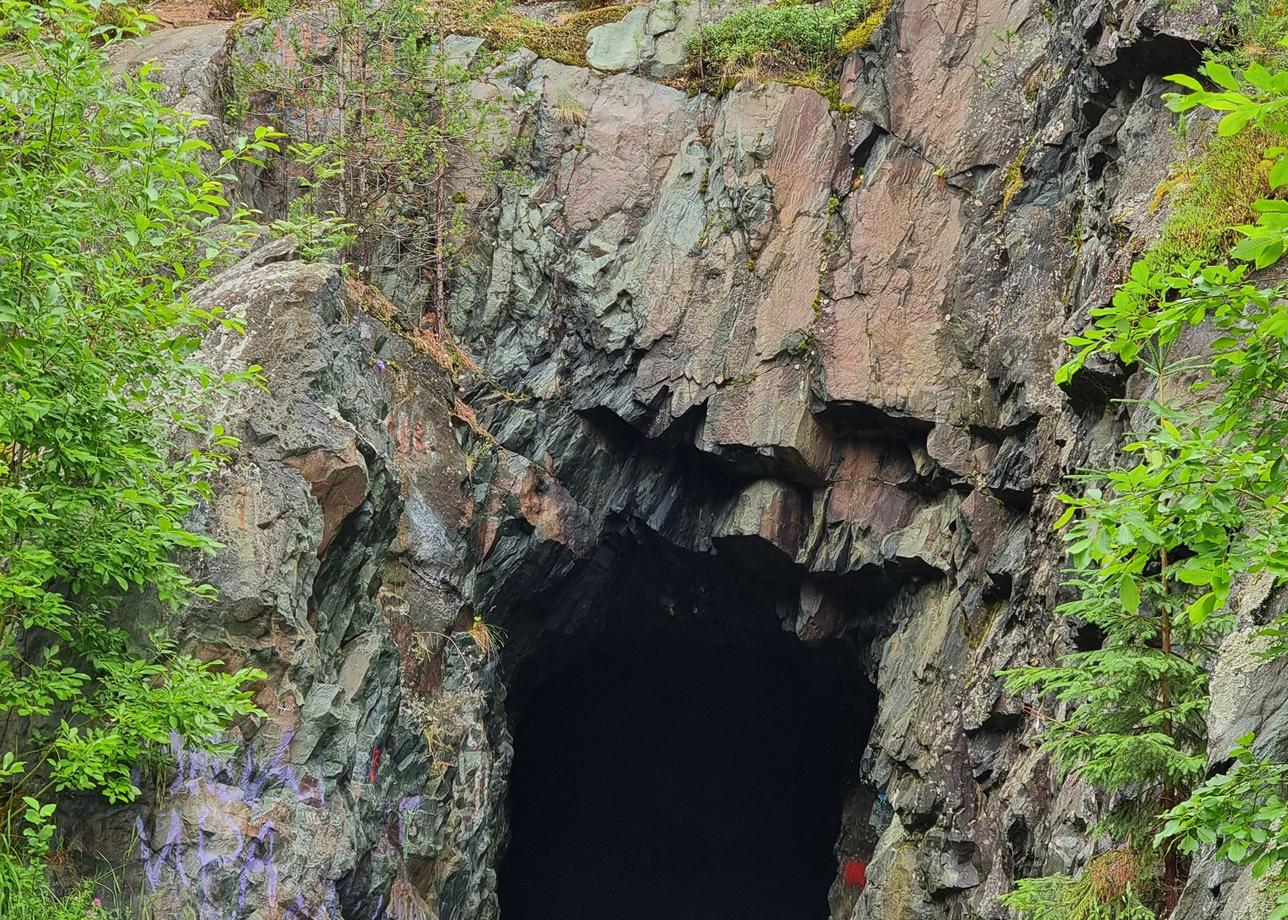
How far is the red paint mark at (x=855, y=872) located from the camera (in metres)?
16.9

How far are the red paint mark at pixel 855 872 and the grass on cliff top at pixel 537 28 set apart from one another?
12.4 metres

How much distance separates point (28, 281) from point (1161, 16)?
9.49m

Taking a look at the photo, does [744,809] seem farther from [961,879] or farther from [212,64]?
[212,64]

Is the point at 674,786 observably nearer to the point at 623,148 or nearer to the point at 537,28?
the point at 623,148

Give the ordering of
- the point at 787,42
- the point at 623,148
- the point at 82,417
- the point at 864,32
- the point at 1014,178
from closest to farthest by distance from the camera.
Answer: the point at 82,417 < the point at 1014,178 < the point at 864,32 < the point at 787,42 < the point at 623,148

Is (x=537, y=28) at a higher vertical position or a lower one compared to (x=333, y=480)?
higher

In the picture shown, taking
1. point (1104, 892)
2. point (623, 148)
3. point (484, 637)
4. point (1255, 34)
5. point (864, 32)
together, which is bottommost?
point (484, 637)

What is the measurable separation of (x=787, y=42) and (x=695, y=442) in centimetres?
600

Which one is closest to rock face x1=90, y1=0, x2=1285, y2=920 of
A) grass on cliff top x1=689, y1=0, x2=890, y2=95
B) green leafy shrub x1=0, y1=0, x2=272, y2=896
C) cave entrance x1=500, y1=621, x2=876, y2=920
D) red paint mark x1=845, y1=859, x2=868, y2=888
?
grass on cliff top x1=689, y1=0, x2=890, y2=95

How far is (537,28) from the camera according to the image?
1809 centimetres

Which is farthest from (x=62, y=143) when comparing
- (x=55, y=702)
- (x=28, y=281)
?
(x=55, y=702)

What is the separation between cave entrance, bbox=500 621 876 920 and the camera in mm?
21062

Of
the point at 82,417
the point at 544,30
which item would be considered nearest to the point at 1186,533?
the point at 82,417

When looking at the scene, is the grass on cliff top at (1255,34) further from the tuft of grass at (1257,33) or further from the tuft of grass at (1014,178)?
the tuft of grass at (1014,178)
